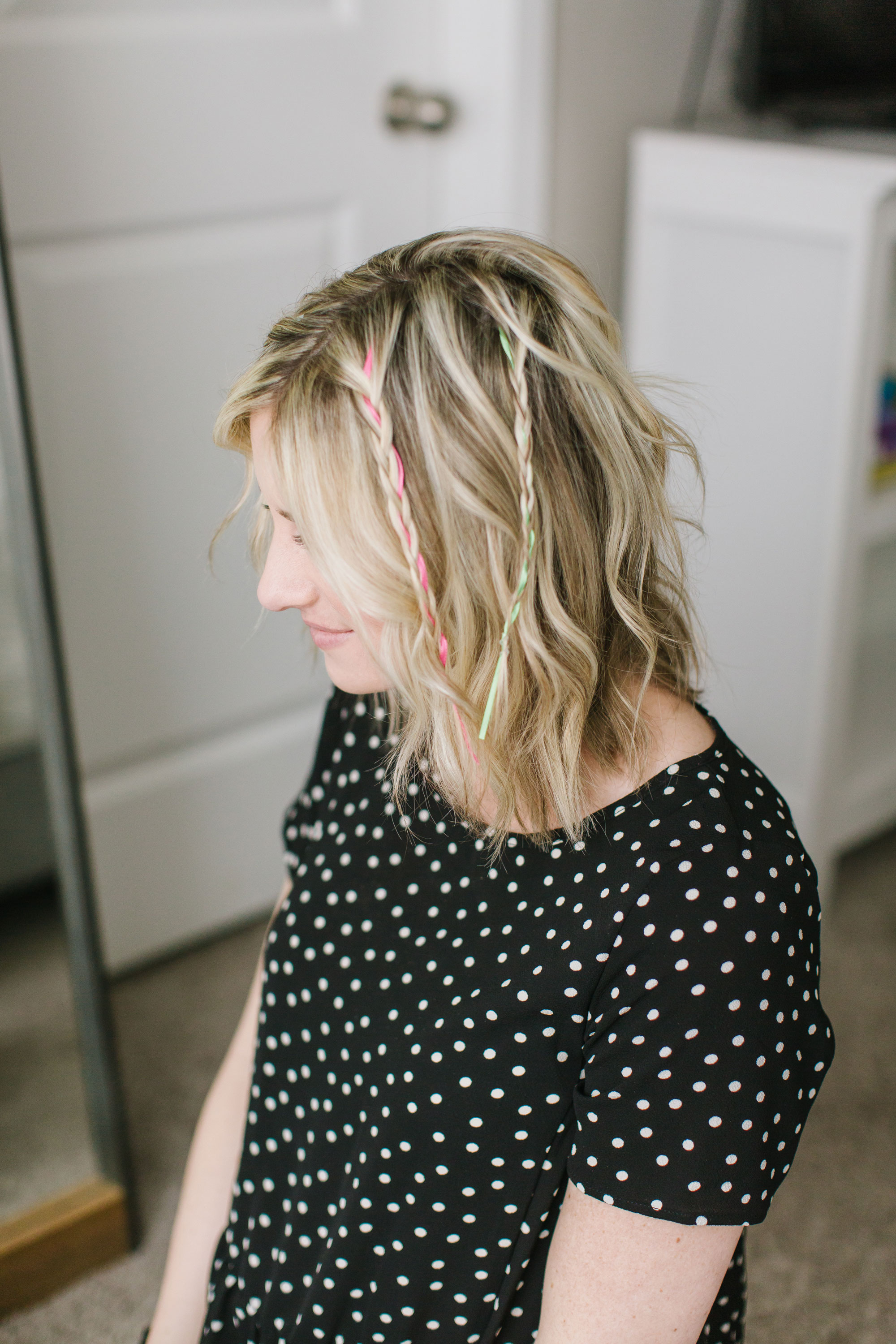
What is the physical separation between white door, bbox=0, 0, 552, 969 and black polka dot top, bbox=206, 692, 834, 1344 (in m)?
0.78

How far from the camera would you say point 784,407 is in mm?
1677

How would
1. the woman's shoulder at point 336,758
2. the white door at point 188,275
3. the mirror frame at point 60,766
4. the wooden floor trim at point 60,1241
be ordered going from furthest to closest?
the white door at point 188,275
the wooden floor trim at point 60,1241
the mirror frame at point 60,766
the woman's shoulder at point 336,758

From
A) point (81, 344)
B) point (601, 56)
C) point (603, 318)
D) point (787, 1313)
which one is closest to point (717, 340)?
point (601, 56)

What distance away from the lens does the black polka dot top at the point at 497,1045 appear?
2.04ft

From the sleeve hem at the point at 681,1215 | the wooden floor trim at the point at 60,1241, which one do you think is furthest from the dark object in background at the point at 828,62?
the wooden floor trim at the point at 60,1241

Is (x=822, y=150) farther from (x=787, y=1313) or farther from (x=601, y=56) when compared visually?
(x=787, y=1313)

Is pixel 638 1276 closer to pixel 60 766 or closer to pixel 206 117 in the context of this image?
pixel 60 766

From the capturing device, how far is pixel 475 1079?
707 millimetres

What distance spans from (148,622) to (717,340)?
0.89 m

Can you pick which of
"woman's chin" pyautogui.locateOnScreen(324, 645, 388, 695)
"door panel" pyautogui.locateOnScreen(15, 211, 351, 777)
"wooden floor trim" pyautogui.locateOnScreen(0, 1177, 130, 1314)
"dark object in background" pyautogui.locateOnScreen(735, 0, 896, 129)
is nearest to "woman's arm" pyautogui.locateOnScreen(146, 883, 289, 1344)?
"woman's chin" pyautogui.locateOnScreen(324, 645, 388, 695)

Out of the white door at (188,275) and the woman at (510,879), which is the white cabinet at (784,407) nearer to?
the white door at (188,275)

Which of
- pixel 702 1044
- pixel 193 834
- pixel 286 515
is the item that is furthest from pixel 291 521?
pixel 193 834

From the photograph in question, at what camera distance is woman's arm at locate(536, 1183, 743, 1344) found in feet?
2.09

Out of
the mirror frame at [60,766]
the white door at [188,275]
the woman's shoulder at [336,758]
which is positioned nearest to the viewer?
the woman's shoulder at [336,758]
